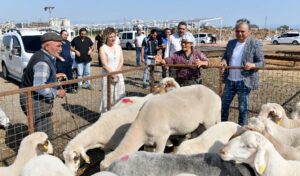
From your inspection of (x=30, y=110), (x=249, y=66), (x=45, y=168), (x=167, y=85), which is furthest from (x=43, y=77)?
(x=249, y=66)

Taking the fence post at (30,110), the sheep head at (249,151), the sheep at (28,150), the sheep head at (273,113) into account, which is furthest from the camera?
the sheep head at (273,113)

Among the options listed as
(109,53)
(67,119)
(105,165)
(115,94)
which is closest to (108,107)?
(115,94)

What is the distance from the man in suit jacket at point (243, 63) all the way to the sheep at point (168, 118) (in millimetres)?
963

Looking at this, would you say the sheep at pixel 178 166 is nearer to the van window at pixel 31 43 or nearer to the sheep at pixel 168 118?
the sheep at pixel 168 118

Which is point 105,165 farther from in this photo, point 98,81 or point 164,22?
point 164,22

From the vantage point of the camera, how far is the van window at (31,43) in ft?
38.6

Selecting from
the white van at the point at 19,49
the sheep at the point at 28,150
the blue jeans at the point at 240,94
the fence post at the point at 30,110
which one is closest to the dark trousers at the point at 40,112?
the fence post at the point at 30,110

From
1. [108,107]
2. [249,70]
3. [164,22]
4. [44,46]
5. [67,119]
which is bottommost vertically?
[67,119]

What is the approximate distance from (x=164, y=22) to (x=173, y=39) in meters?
39.6

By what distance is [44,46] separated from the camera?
4766mm

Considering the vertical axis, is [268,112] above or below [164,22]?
below

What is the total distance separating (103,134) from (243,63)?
2592 millimetres

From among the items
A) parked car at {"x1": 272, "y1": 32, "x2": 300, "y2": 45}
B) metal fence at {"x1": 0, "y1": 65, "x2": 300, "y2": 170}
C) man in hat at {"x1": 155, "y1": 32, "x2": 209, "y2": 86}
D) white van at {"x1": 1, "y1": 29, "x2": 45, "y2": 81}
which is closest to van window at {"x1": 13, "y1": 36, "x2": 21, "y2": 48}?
white van at {"x1": 1, "y1": 29, "x2": 45, "y2": 81}

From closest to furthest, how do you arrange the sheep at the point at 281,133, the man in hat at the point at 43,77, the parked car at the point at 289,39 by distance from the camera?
the sheep at the point at 281,133, the man in hat at the point at 43,77, the parked car at the point at 289,39
